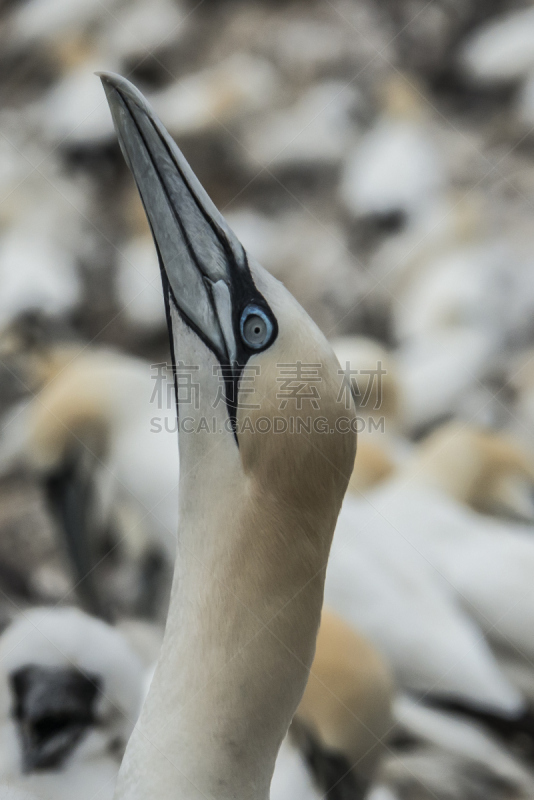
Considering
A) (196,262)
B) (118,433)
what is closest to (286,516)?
(196,262)

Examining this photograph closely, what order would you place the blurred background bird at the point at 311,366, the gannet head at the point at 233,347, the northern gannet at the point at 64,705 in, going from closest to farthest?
the gannet head at the point at 233,347 < the northern gannet at the point at 64,705 < the blurred background bird at the point at 311,366

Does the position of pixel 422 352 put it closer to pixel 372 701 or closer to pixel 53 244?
pixel 53 244

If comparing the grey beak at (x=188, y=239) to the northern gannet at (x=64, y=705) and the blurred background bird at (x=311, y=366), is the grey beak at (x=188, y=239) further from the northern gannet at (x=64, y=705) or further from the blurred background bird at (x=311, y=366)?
the northern gannet at (x=64, y=705)

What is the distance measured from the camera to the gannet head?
1.66m

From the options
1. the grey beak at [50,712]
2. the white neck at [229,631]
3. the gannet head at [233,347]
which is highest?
the gannet head at [233,347]

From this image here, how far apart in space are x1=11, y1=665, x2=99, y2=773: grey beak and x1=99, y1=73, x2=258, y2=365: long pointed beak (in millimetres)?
1627

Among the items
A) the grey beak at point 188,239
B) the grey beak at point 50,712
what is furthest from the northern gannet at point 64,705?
the grey beak at point 188,239

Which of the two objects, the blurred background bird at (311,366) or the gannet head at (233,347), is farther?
the blurred background bird at (311,366)

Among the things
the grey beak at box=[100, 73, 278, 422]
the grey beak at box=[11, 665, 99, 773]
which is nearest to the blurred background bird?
the grey beak at box=[11, 665, 99, 773]

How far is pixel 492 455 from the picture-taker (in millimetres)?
5094

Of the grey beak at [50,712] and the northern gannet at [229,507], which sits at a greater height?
the northern gannet at [229,507]

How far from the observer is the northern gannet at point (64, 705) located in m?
2.83

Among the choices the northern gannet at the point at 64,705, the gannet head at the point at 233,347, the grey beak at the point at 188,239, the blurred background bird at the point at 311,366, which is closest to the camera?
→ the gannet head at the point at 233,347

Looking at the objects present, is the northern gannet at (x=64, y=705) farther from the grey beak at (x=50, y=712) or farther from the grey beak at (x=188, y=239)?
the grey beak at (x=188, y=239)
